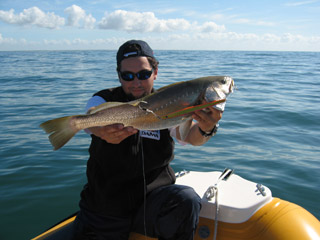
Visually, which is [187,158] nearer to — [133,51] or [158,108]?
[133,51]

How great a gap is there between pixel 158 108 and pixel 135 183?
0.92 m

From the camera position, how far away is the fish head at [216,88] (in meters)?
2.74

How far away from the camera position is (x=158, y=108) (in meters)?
2.76

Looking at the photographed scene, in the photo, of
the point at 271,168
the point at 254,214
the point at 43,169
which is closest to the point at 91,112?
the point at 254,214

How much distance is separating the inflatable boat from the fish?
4.37ft

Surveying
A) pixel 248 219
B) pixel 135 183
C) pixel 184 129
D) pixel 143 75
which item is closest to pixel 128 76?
pixel 143 75

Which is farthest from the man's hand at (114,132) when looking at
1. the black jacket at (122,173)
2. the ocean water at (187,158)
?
the ocean water at (187,158)

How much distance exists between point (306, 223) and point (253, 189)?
74 cm

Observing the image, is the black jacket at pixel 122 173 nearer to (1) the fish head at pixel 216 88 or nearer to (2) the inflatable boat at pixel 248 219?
(2) the inflatable boat at pixel 248 219

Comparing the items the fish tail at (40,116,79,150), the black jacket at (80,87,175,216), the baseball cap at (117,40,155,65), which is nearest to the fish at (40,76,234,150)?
the fish tail at (40,116,79,150)

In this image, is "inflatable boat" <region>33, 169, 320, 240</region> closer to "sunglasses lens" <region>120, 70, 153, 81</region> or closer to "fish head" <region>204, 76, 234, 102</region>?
"fish head" <region>204, 76, 234, 102</region>

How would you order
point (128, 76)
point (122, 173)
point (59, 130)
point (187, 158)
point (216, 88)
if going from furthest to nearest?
1. point (187, 158)
2. point (128, 76)
3. point (122, 173)
4. point (216, 88)
5. point (59, 130)

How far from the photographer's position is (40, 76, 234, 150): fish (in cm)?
266

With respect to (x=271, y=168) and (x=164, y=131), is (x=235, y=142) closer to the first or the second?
(x=271, y=168)
